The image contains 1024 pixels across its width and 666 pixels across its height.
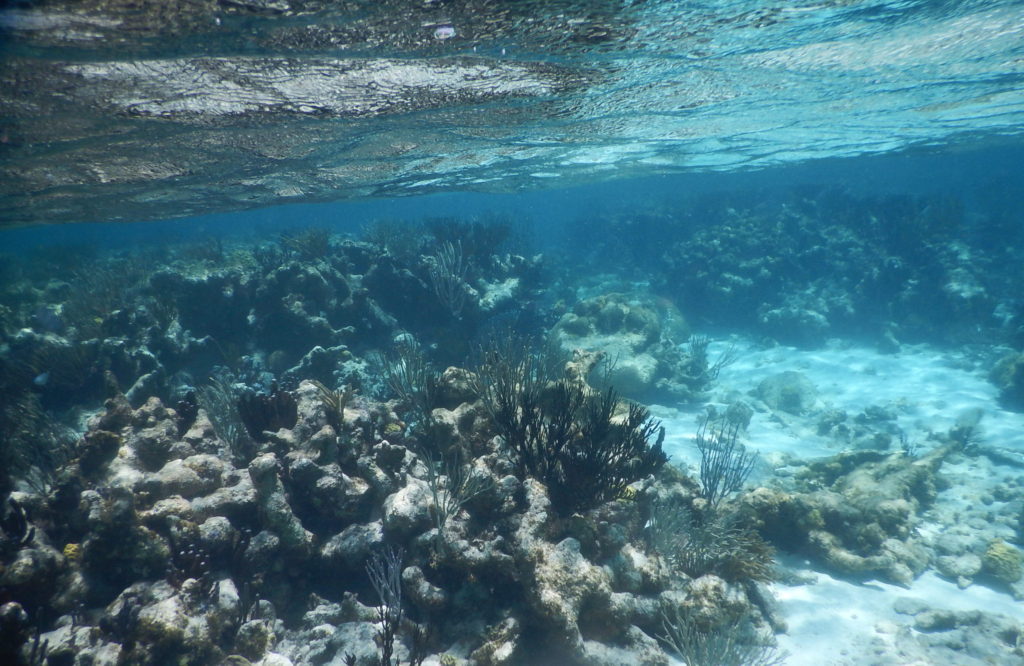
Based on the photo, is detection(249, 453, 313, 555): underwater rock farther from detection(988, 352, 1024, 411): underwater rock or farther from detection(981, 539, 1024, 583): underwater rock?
detection(988, 352, 1024, 411): underwater rock

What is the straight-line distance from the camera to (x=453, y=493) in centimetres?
542

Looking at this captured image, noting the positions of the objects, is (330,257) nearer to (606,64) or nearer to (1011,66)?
(606,64)

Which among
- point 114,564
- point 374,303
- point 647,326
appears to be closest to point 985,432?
point 647,326

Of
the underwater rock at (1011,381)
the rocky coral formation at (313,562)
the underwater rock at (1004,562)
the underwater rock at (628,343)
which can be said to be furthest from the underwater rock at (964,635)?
the underwater rock at (1011,381)

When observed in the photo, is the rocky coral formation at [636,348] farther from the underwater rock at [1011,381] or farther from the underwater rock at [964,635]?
the underwater rock at [1011,381]

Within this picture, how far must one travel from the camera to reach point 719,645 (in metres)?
4.89

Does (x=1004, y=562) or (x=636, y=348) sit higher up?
(x=1004, y=562)

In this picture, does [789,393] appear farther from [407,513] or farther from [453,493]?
[407,513]

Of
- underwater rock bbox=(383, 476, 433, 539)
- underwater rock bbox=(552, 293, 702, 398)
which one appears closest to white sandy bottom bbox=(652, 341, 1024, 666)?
underwater rock bbox=(552, 293, 702, 398)

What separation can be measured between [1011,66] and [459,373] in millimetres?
15426

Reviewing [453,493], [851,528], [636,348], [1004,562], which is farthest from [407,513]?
[636,348]

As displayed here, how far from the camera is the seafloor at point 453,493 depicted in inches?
177

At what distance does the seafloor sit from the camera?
4.51 metres

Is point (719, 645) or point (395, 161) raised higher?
point (395, 161)
